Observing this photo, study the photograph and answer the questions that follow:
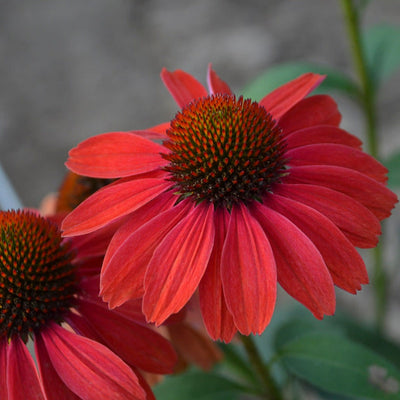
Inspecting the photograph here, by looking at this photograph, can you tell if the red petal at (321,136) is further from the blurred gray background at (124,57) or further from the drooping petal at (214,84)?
the blurred gray background at (124,57)

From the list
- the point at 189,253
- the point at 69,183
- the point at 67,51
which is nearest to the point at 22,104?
the point at 67,51

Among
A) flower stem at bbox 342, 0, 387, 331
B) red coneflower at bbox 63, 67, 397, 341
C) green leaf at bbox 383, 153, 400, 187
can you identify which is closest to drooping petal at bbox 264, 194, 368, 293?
red coneflower at bbox 63, 67, 397, 341

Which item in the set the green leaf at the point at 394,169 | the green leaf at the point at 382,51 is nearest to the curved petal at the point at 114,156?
the green leaf at the point at 394,169

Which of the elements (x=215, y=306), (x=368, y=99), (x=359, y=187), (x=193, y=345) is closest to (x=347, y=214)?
(x=359, y=187)

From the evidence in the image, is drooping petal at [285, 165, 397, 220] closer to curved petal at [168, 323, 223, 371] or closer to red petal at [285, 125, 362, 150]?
red petal at [285, 125, 362, 150]

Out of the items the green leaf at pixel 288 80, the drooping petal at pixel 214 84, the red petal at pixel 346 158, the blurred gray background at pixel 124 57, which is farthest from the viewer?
the blurred gray background at pixel 124 57

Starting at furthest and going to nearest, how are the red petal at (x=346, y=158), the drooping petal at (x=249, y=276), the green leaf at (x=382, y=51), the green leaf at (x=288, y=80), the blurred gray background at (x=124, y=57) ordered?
the blurred gray background at (x=124, y=57) → the green leaf at (x=382, y=51) → the green leaf at (x=288, y=80) → the red petal at (x=346, y=158) → the drooping petal at (x=249, y=276)

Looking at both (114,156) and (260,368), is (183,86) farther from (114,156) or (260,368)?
(260,368)

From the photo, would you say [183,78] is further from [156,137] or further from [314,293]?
[314,293]
